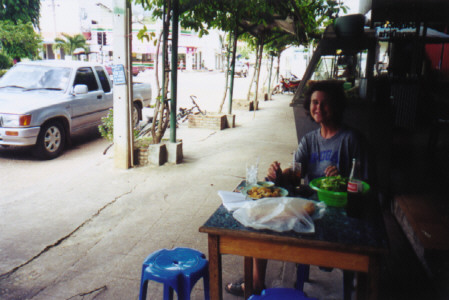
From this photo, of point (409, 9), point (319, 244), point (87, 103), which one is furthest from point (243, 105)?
point (319, 244)

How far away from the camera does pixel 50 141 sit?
7238 mm

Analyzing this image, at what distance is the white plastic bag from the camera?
75.6 inches

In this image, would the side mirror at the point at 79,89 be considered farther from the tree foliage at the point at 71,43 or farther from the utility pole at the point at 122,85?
the tree foliage at the point at 71,43

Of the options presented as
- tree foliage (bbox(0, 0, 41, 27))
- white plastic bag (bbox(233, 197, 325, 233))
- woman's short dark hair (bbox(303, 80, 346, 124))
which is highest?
tree foliage (bbox(0, 0, 41, 27))

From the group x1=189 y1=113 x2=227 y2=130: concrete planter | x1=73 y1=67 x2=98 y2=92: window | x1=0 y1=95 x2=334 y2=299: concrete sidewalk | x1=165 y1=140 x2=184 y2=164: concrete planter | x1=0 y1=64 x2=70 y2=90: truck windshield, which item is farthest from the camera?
x1=189 y1=113 x2=227 y2=130: concrete planter

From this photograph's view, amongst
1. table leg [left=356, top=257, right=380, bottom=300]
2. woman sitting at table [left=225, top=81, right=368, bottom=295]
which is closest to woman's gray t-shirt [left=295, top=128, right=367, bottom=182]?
woman sitting at table [left=225, top=81, right=368, bottom=295]

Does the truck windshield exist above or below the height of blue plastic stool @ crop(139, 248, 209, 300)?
above

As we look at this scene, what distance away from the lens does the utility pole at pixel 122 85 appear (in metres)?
5.93

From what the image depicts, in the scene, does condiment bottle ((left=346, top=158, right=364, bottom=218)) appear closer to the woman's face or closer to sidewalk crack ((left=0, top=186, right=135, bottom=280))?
the woman's face

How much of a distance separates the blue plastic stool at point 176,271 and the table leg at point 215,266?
0.14 meters

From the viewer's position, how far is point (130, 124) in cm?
626

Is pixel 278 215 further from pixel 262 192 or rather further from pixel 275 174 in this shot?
pixel 275 174

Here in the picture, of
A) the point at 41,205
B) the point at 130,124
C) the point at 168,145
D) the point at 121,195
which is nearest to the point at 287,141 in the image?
the point at 168,145

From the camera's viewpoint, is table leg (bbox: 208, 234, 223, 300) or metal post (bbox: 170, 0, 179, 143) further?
metal post (bbox: 170, 0, 179, 143)
